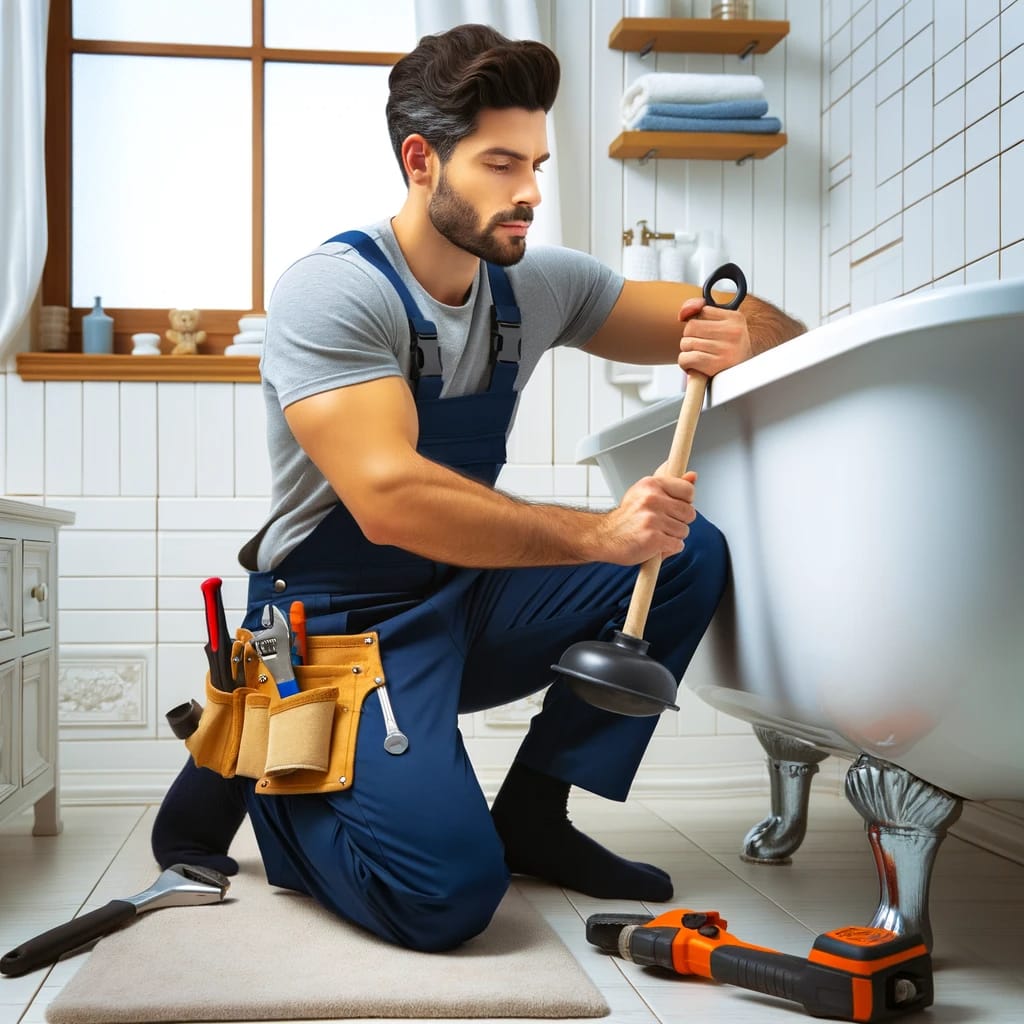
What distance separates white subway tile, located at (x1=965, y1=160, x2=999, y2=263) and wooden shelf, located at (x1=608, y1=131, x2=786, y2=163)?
582mm

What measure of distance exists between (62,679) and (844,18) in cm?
222

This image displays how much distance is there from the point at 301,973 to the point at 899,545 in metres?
0.79

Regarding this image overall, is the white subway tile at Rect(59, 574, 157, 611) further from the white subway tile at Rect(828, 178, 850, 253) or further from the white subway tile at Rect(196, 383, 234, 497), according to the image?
the white subway tile at Rect(828, 178, 850, 253)

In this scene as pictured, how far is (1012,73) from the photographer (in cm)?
206

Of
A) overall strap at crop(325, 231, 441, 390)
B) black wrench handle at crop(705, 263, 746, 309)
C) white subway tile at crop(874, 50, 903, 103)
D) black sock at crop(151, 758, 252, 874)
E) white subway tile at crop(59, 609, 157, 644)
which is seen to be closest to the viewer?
black wrench handle at crop(705, 263, 746, 309)

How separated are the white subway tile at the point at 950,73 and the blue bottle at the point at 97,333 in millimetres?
1757

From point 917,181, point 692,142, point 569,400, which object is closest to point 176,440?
point 569,400

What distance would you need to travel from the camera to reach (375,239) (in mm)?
1699

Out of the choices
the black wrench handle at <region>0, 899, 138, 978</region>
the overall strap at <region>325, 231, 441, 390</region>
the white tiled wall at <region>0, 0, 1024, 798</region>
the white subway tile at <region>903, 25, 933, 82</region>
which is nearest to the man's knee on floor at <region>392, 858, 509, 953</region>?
the black wrench handle at <region>0, 899, 138, 978</region>

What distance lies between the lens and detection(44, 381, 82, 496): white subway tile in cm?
264

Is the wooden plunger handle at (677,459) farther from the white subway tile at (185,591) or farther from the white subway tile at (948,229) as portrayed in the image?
the white subway tile at (185,591)

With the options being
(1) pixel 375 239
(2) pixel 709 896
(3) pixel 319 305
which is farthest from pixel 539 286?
(2) pixel 709 896

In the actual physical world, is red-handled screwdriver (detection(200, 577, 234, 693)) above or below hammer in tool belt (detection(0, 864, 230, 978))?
above

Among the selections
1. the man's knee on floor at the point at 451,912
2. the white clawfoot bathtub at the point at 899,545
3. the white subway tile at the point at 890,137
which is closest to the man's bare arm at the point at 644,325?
the white clawfoot bathtub at the point at 899,545
